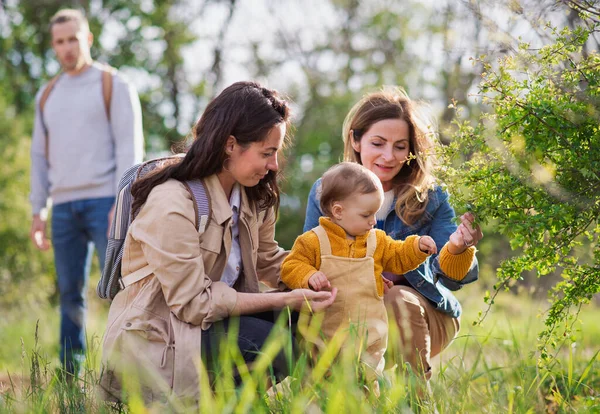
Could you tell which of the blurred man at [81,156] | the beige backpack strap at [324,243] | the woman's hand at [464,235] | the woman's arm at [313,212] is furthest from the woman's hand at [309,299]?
the blurred man at [81,156]

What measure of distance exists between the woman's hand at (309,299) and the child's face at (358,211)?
0.30 m

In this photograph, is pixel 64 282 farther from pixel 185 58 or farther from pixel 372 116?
pixel 185 58

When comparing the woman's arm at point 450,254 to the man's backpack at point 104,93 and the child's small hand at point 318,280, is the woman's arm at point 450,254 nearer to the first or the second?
the child's small hand at point 318,280

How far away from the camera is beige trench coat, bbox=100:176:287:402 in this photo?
3102 mm

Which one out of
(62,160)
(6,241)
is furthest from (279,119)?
(6,241)

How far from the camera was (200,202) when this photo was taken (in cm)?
329

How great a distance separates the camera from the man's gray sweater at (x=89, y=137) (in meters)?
5.01

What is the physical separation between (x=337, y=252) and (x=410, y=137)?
92 cm

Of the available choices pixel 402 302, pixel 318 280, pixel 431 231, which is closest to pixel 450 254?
pixel 402 302

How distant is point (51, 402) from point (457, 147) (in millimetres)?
1914

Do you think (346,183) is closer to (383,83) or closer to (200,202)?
(200,202)

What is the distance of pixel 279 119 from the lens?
11.3ft

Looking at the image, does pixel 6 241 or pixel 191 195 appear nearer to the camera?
pixel 191 195

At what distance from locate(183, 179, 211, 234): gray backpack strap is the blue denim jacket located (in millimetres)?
718
